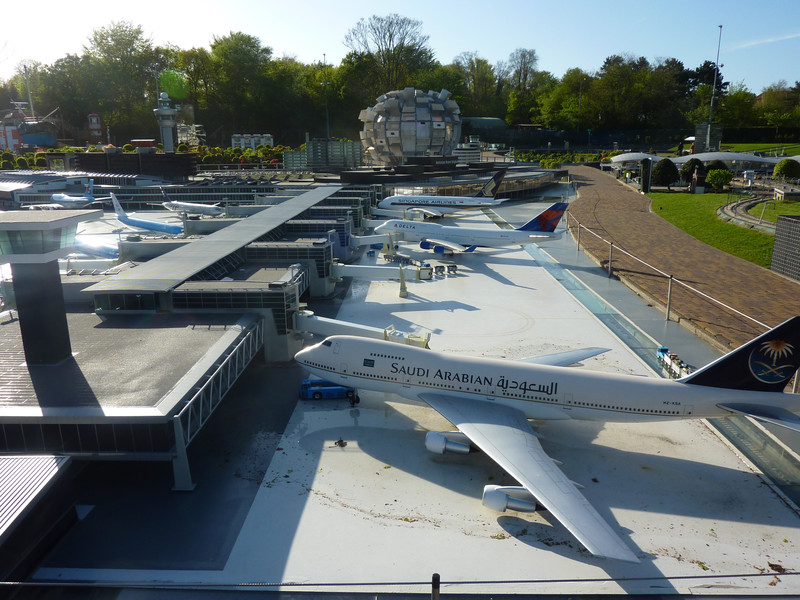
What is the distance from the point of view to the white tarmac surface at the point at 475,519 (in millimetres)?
21719

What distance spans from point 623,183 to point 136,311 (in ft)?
468

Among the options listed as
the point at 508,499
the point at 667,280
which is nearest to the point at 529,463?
the point at 508,499

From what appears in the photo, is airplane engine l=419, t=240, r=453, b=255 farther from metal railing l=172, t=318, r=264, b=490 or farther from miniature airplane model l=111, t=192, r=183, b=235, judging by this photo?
metal railing l=172, t=318, r=264, b=490

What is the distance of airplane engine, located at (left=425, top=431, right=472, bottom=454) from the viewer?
2906 cm

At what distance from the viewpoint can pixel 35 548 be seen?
2214 centimetres

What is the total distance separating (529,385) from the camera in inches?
1192

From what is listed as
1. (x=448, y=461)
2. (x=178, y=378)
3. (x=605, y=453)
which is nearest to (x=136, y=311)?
(x=178, y=378)

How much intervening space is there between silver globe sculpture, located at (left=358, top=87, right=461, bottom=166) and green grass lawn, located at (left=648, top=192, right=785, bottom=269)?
5211cm

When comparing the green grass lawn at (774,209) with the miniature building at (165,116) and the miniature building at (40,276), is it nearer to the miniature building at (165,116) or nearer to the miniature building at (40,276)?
the miniature building at (40,276)

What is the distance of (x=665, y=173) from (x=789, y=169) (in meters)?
25.3

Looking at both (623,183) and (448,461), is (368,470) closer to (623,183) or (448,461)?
(448,461)

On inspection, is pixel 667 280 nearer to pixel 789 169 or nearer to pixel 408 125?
pixel 789 169

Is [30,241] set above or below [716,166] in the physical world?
below

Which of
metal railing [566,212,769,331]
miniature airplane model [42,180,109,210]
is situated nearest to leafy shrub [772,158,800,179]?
metal railing [566,212,769,331]
